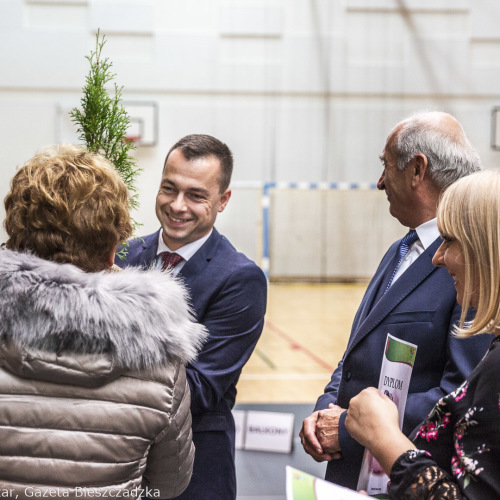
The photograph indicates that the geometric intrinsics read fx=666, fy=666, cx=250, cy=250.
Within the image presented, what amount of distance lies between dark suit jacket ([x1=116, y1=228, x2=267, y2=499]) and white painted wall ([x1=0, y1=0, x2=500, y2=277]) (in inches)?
213

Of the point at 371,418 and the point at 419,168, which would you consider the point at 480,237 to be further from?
the point at 419,168

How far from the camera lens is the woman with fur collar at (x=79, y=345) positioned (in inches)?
40.8

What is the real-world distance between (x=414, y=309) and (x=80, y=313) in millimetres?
771

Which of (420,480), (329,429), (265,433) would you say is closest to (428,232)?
(329,429)

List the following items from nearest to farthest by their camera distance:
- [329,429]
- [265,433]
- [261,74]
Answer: [329,429] < [265,433] < [261,74]

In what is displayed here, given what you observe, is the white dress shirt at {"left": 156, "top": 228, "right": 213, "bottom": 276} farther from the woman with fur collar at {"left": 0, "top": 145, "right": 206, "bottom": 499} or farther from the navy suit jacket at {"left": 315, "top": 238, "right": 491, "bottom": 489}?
the woman with fur collar at {"left": 0, "top": 145, "right": 206, "bottom": 499}

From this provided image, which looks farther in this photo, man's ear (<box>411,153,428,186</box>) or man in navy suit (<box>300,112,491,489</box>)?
man's ear (<box>411,153,428,186</box>)

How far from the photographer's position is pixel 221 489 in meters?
1.67

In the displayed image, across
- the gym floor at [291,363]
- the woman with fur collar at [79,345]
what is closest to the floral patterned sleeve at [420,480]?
the woman with fur collar at [79,345]

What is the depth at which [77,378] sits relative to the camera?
103 centimetres

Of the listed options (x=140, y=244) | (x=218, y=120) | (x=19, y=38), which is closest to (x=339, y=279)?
(x=218, y=120)

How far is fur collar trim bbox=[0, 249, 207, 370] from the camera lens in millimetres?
1037

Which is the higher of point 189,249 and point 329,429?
point 189,249

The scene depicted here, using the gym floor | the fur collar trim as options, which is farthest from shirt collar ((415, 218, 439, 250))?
the gym floor
